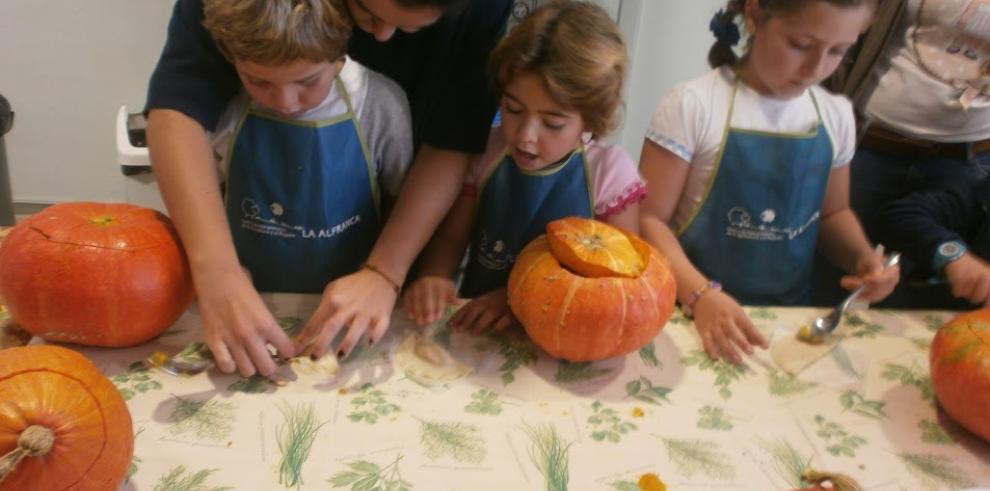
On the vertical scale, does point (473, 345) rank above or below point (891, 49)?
below

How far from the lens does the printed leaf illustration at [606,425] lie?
0.79 m

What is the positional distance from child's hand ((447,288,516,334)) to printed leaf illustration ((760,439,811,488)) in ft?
1.16

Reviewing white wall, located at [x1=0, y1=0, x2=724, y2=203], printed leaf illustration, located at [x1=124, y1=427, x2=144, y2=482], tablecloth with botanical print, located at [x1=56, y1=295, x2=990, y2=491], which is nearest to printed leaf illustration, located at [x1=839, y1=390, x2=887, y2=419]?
tablecloth with botanical print, located at [x1=56, y1=295, x2=990, y2=491]

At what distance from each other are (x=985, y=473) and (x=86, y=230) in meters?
1.06

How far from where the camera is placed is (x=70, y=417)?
57cm

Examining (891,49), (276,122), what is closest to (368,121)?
(276,122)

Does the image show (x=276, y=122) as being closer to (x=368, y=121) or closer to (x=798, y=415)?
(x=368, y=121)

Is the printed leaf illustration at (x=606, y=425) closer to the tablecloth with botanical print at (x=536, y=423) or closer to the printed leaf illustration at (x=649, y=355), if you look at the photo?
the tablecloth with botanical print at (x=536, y=423)

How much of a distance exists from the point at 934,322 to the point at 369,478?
0.89m

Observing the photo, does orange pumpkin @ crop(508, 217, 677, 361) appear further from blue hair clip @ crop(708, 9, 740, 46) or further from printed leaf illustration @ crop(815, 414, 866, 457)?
blue hair clip @ crop(708, 9, 740, 46)

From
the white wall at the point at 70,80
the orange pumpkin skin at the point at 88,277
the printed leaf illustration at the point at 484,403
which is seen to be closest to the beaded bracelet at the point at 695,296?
the printed leaf illustration at the point at 484,403

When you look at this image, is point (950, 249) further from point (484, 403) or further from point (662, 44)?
point (662, 44)

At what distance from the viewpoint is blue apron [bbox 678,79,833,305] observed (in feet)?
3.96

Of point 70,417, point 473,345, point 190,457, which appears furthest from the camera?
point 473,345
